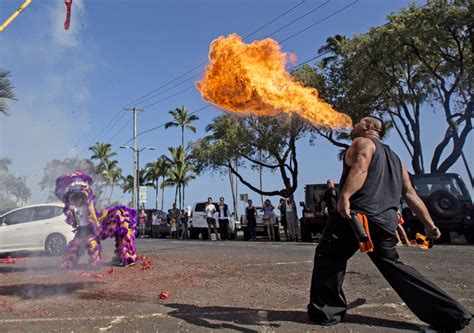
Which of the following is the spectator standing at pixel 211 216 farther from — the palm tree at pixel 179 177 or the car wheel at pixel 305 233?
the palm tree at pixel 179 177

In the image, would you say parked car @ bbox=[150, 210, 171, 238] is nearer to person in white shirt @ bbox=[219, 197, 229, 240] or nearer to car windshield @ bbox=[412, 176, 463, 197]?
person in white shirt @ bbox=[219, 197, 229, 240]

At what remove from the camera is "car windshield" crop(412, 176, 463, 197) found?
13.7 m

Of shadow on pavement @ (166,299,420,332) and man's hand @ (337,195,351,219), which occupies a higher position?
man's hand @ (337,195,351,219)

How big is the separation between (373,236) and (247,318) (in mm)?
1536

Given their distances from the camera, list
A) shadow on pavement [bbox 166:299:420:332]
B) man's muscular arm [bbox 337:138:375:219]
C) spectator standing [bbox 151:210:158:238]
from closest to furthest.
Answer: man's muscular arm [bbox 337:138:375:219], shadow on pavement [bbox 166:299:420:332], spectator standing [bbox 151:210:158:238]

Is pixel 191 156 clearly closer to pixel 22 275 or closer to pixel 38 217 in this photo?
pixel 38 217

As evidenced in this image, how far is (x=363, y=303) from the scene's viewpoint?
203 inches

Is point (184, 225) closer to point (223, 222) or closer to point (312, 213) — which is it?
point (223, 222)

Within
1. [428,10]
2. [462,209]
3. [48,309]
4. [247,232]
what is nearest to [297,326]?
[48,309]

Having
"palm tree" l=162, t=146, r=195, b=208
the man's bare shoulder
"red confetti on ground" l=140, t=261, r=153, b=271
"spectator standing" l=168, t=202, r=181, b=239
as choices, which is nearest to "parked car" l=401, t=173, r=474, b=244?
"red confetti on ground" l=140, t=261, r=153, b=271

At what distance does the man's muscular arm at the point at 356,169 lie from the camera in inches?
164

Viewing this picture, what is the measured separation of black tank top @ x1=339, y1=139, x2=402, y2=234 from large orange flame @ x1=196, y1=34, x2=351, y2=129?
3.19 m

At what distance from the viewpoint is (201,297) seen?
5691mm

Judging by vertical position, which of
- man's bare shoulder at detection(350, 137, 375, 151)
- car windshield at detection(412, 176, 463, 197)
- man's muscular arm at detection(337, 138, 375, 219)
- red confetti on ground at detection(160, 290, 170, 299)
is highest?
car windshield at detection(412, 176, 463, 197)
